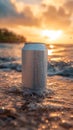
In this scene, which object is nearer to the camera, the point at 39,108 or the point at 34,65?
the point at 39,108

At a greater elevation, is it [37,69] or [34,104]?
[37,69]

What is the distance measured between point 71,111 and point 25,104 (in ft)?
2.20

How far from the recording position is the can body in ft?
14.7

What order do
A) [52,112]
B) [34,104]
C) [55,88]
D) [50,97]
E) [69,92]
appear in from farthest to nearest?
[55,88], [69,92], [50,97], [34,104], [52,112]

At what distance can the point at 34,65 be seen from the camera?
4520mm

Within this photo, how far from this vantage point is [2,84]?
559 centimetres

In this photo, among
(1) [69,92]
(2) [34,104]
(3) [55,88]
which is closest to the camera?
(2) [34,104]

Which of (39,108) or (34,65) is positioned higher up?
(34,65)

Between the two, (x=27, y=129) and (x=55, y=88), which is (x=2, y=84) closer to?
(x=55, y=88)

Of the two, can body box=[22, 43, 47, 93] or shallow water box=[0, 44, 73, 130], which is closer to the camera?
shallow water box=[0, 44, 73, 130]

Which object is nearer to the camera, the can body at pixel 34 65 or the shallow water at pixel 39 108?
the shallow water at pixel 39 108

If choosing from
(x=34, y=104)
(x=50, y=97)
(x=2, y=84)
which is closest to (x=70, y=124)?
(x=34, y=104)

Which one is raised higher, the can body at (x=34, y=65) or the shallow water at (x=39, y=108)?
the can body at (x=34, y=65)

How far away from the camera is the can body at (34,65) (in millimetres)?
4484
